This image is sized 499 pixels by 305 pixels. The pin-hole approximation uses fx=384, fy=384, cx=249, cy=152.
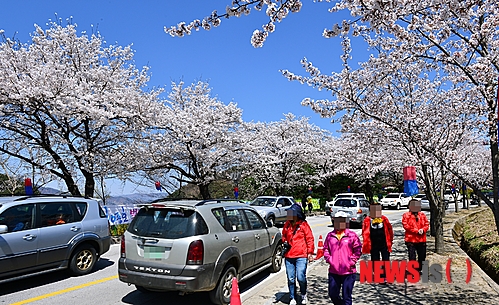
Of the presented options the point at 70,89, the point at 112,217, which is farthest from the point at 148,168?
the point at 70,89

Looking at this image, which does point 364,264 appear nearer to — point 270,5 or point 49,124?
point 270,5

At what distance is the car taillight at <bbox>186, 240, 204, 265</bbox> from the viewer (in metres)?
5.71

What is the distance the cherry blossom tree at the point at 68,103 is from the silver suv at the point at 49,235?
7.04m

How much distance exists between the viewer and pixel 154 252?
5.92 meters

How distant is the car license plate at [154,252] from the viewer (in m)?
5.86

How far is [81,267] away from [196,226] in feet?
13.9

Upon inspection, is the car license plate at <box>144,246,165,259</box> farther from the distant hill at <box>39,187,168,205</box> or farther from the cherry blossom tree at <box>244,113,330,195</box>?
the cherry blossom tree at <box>244,113,330,195</box>

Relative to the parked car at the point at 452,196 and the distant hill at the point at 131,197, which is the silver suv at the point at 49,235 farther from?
the parked car at the point at 452,196

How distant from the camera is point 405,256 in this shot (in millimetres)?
10781

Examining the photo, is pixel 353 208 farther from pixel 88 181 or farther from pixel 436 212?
pixel 88 181

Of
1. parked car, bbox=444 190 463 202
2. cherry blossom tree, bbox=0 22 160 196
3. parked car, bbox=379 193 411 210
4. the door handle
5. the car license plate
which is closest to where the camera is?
the car license plate

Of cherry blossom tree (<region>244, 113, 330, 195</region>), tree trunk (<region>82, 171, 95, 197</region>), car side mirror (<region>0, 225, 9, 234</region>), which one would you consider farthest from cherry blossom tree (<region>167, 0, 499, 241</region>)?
cherry blossom tree (<region>244, 113, 330, 195</region>)

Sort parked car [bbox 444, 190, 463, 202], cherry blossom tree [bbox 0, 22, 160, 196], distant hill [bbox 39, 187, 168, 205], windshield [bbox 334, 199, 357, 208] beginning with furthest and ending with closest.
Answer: parked car [bbox 444, 190, 463, 202]
windshield [bbox 334, 199, 357, 208]
distant hill [bbox 39, 187, 168, 205]
cherry blossom tree [bbox 0, 22, 160, 196]

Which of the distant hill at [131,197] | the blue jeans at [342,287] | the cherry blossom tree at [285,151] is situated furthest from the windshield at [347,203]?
the blue jeans at [342,287]
